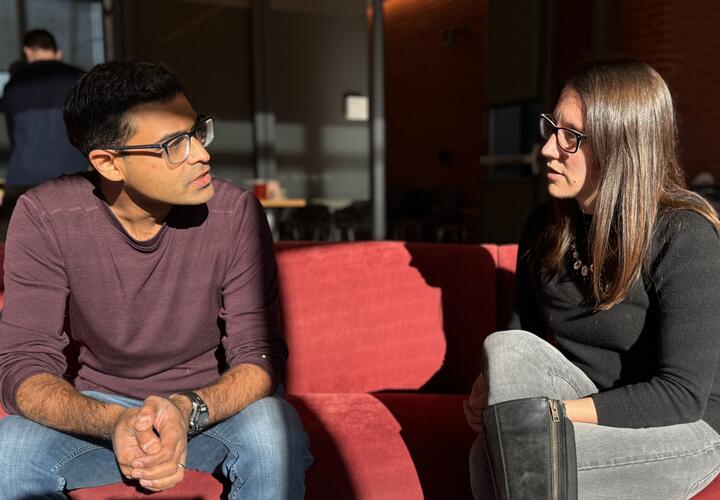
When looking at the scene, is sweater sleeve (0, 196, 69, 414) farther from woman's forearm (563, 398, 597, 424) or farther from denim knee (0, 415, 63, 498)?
woman's forearm (563, 398, 597, 424)

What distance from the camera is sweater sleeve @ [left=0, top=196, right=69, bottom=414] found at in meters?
1.42

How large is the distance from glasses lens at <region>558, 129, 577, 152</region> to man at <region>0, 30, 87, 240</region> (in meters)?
3.47

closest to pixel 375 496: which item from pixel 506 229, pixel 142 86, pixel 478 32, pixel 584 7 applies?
pixel 142 86

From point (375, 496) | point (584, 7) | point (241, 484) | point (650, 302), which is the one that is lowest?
point (375, 496)

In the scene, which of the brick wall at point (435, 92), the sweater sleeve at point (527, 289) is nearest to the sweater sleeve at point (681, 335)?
the sweater sleeve at point (527, 289)

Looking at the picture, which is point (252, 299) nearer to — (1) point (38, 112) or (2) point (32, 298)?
(2) point (32, 298)

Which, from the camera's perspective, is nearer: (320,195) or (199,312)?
(199,312)

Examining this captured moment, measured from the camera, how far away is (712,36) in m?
5.99

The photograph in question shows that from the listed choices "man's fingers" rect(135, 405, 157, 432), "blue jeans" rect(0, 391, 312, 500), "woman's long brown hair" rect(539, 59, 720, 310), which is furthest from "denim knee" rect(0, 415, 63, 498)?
"woman's long brown hair" rect(539, 59, 720, 310)

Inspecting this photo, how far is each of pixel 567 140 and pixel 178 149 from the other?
0.93m

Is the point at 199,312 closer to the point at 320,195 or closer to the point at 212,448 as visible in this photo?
the point at 212,448

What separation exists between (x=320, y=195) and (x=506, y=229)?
2.76 meters

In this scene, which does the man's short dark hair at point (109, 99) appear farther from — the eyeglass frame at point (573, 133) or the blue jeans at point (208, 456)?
the eyeglass frame at point (573, 133)

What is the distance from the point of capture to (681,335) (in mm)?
1273
